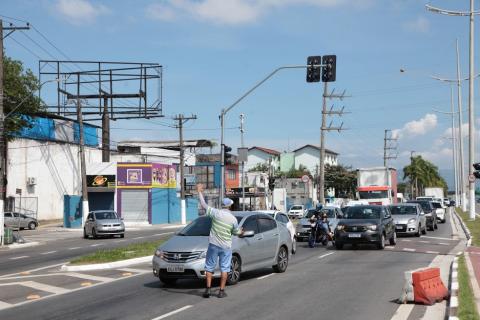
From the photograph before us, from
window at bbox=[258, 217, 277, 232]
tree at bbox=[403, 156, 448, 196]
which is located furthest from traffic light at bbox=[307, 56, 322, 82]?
tree at bbox=[403, 156, 448, 196]

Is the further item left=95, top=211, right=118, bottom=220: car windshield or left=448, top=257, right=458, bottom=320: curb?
left=95, top=211, right=118, bottom=220: car windshield

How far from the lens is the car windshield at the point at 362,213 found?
24036mm

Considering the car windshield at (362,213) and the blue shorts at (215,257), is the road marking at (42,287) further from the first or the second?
the car windshield at (362,213)

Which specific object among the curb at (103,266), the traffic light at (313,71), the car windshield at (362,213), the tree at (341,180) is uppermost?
the traffic light at (313,71)

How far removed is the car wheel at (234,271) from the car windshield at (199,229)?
2.66 feet

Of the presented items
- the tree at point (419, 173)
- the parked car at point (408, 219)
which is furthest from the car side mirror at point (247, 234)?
the tree at point (419, 173)

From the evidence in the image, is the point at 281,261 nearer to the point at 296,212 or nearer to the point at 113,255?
the point at 113,255

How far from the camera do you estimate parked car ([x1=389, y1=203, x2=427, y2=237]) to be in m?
29.0

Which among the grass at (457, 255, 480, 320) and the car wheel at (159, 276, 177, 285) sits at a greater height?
the grass at (457, 255, 480, 320)

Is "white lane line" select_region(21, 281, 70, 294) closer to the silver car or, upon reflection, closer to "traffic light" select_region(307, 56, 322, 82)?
the silver car

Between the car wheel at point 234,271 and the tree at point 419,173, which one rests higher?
the tree at point 419,173

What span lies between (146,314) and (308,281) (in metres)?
4.90

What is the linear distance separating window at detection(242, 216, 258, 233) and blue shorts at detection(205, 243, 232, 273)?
2.53 m

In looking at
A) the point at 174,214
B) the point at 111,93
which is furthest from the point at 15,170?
the point at 174,214
